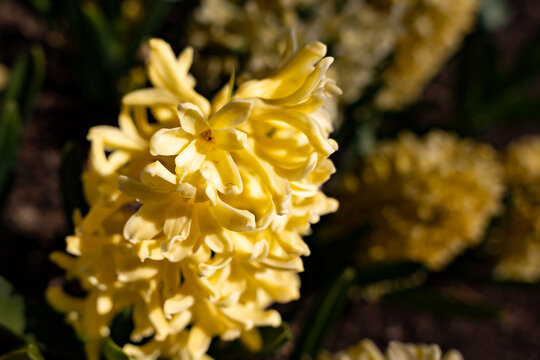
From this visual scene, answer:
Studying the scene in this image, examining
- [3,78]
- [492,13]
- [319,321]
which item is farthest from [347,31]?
[492,13]

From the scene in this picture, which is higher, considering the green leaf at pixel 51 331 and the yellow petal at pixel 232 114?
the yellow petal at pixel 232 114

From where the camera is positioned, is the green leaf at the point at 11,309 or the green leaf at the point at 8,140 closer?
the green leaf at the point at 11,309

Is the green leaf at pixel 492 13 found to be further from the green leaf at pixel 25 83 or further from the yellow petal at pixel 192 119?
the yellow petal at pixel 192 119

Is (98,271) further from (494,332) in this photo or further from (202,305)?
(494,332)

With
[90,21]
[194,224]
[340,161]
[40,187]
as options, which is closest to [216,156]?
[194,224]

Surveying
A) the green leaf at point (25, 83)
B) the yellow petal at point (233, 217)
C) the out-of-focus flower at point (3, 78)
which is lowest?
the yellow petal at point (233, 217)

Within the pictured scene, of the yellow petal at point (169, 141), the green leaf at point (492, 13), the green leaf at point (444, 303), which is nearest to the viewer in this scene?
the yellow petal at point (169, 141)

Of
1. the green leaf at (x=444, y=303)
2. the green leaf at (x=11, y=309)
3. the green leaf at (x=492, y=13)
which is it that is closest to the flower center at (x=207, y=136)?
the green leaf at (x=11, y=309)
